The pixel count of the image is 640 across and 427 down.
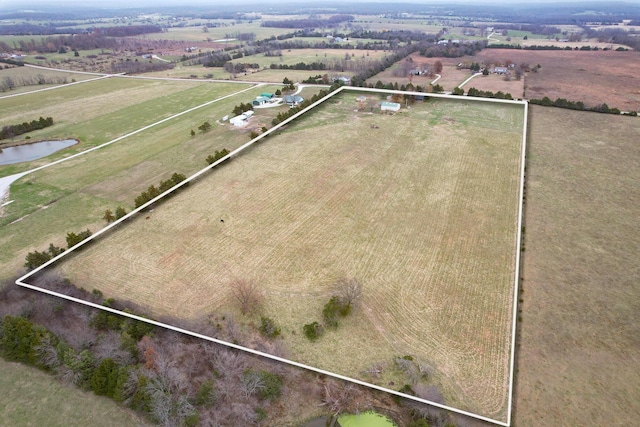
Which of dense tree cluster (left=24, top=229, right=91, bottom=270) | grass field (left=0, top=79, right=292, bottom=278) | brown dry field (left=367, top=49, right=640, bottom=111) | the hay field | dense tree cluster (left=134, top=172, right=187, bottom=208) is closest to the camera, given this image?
the hay field

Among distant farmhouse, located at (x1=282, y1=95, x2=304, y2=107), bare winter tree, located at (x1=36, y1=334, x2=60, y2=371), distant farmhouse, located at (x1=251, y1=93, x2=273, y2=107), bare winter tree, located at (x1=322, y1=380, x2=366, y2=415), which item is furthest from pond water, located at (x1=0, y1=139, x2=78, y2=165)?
bare winter tree, located at (x1=322, y1=380, x2=366, y2=415)

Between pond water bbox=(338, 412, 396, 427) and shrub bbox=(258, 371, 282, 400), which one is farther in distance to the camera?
shrub bbox=(258, 371, 282, 400)

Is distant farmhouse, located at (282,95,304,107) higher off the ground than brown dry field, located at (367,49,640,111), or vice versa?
brown dry field, located at (367,49,640,111)

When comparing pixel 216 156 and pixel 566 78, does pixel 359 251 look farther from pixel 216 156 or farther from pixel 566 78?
pixel 566 78

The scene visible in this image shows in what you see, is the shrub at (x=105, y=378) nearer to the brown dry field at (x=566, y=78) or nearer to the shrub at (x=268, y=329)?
the shrub at (x=268, y=329)

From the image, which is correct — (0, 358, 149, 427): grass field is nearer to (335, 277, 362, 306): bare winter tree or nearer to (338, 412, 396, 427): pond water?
(338, 412, 396, 427): pond water

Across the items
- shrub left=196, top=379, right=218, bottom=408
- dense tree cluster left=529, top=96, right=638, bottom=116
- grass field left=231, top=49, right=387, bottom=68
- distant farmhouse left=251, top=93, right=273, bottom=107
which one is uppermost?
grass field left=231, top=49, right=387, bottom=68

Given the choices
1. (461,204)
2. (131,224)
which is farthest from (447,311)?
(131,224)

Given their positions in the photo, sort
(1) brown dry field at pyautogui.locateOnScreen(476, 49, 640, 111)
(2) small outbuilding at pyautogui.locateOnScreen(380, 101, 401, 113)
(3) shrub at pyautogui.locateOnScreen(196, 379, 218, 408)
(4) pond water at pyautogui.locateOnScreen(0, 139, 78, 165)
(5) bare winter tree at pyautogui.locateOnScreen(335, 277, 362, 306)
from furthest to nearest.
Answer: (1) brown dry field at pyautogui.locateOnScreen(476, 49, 640, 111) → (2) small outbuilding at pyautogui.locateOnScreen(380, 101, 401, 113) → (4) pond water at pyautogui.locateOnScreen(0, 139, 78, 165) → (5) bare winter tree at pyautogui.locateOnScreen(335, 277, 362, 306) → (3) shrub at pyautogui.locateOnScreen(196, 379, 218, 408)
